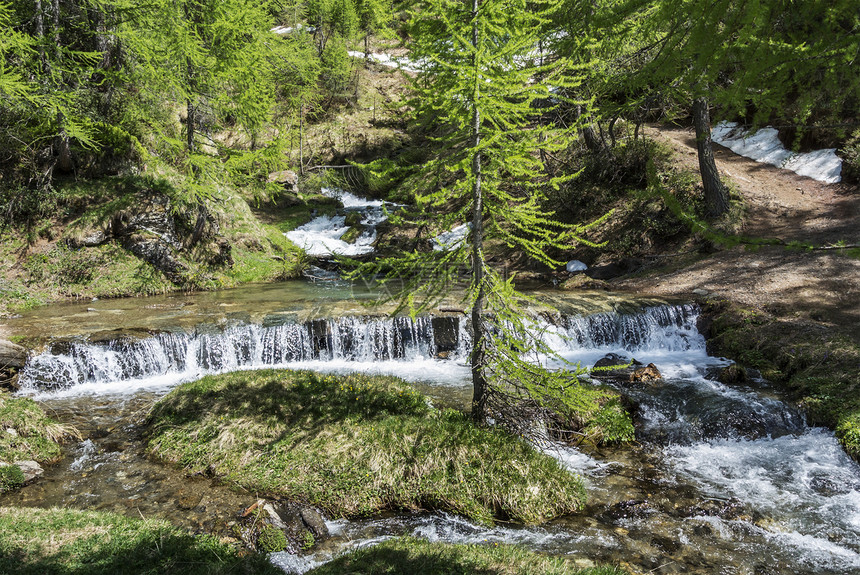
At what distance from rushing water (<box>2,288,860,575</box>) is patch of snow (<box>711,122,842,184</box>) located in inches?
423

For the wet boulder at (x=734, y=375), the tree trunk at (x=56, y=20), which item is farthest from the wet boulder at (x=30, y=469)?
the tree trunk at (x=56, y=20)

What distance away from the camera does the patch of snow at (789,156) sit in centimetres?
1748

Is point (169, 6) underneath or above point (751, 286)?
above

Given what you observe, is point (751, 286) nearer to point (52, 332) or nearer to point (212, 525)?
point (212, 525)

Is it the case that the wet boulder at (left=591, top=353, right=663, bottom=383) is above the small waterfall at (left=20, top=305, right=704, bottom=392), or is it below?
below

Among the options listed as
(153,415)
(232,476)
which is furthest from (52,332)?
(232,476)

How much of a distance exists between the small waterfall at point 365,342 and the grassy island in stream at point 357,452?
3.60 metres

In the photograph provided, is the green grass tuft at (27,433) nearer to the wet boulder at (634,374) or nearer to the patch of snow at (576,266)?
the wet boulder at (634,374)

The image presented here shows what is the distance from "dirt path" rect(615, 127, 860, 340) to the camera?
36.1 ft

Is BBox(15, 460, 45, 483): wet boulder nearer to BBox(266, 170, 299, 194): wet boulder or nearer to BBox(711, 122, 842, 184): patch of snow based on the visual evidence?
BBox(711, 122, 842, 184): patch of snow

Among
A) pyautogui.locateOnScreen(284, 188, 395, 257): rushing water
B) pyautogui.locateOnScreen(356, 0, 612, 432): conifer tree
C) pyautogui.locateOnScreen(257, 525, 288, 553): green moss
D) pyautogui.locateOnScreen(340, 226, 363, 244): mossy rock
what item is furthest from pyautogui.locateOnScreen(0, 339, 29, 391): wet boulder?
pyautogui.locateOnScreen(340, 226, 363, 244): mossy rock

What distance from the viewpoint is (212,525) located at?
501 centimetres

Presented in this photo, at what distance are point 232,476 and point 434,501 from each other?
250 cm

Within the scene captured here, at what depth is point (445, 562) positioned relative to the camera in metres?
4.07
